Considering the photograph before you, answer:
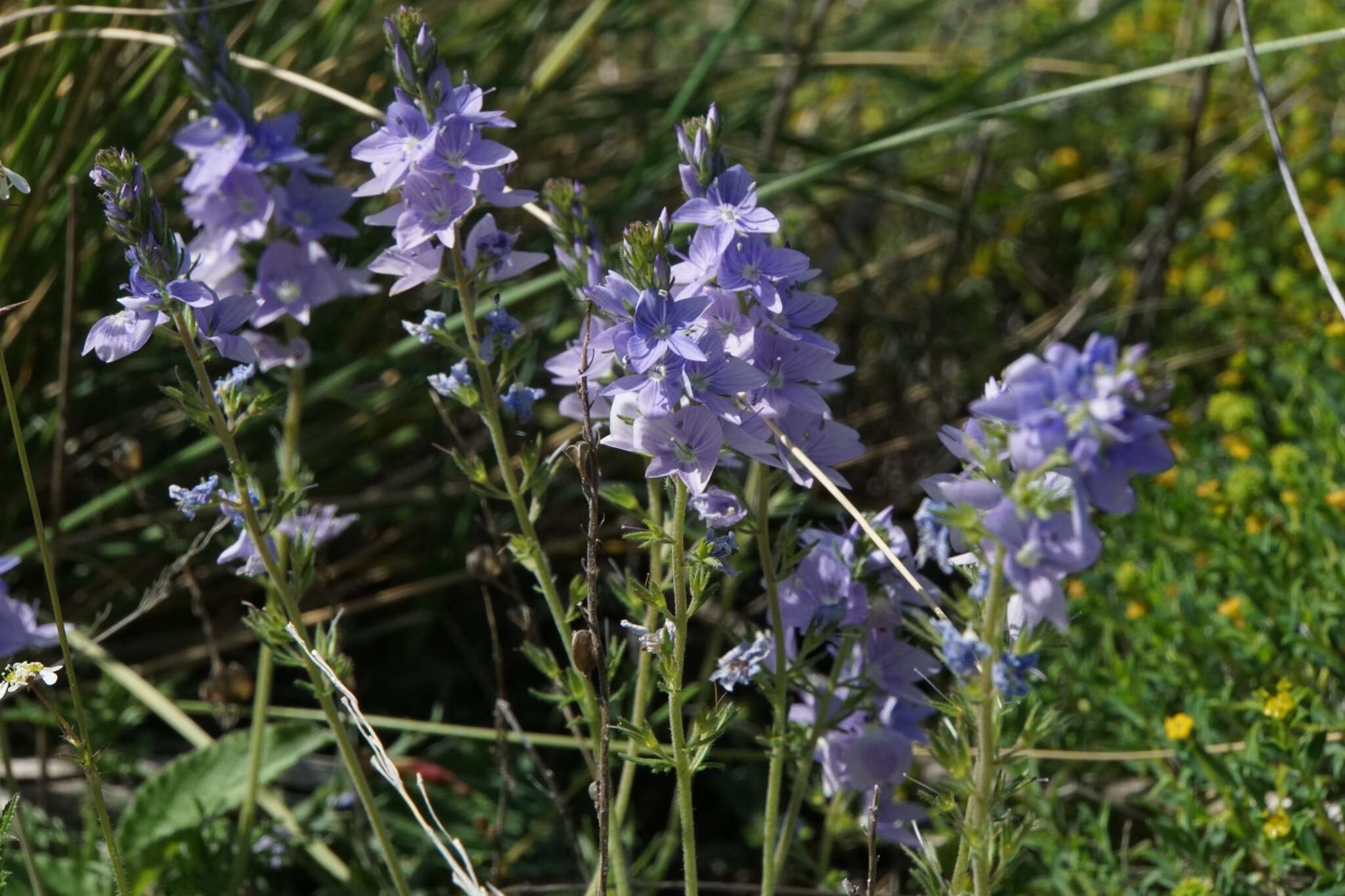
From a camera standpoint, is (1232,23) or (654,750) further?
(1232,23)

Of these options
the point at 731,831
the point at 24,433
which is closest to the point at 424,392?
the point at 24,433

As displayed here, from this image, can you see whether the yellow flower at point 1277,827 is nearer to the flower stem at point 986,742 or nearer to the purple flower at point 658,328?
the flower stem at point 986,742

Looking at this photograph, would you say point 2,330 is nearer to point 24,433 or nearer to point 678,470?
point 24,433

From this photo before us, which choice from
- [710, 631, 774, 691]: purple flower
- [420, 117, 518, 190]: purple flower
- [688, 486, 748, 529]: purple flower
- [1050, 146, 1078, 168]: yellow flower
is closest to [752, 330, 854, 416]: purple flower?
[688, 486, 748, 529]: purple flower

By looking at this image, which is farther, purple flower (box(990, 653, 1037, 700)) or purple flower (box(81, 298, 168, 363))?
purple flower (box(81, 298, 168, 363))

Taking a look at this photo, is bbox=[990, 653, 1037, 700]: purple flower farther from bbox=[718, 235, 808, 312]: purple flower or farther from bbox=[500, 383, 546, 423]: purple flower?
bbox=[500, 383, 546, 423]: purple flower

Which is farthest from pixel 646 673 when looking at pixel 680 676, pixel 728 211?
pixel 728 211
